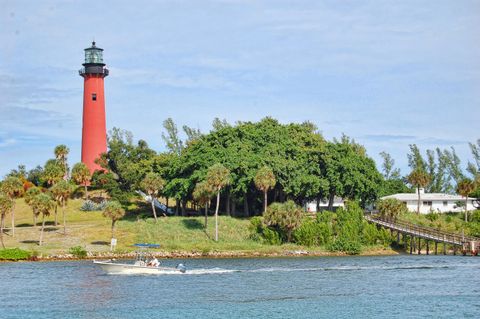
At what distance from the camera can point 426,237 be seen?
300ft

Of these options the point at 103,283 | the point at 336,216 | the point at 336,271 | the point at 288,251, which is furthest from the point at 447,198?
the point at 103,283

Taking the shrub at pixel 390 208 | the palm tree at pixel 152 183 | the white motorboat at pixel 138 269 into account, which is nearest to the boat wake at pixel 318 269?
the white motorboat at pixel 138 269

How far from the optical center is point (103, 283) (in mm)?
61062

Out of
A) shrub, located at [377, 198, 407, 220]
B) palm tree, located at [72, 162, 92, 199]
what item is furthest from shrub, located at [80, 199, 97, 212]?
shrub, located at [377, 198, 407, 220]

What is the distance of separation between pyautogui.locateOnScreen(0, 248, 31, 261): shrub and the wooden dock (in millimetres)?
40897

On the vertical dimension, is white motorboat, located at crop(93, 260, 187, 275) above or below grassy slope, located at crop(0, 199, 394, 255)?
below

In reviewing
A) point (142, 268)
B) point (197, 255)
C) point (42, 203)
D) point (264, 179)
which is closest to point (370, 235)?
point (264, 179)

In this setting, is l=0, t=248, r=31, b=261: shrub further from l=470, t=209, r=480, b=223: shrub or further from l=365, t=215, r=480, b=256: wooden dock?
l=470, t=209, r=480, b=223: shrub

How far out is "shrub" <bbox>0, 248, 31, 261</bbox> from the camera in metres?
81.9

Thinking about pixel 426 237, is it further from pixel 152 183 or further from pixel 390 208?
pixel 152 183

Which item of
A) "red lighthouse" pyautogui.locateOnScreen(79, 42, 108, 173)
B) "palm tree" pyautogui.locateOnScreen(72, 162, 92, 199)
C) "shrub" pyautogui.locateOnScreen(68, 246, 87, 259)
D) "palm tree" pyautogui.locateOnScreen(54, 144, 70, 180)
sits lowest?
"shrub" pyautogui.locateOnScreen(68, 246, 87, 259)

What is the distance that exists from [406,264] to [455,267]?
4925 mm

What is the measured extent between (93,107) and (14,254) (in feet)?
124

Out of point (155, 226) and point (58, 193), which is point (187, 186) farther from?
point (58, 193)
